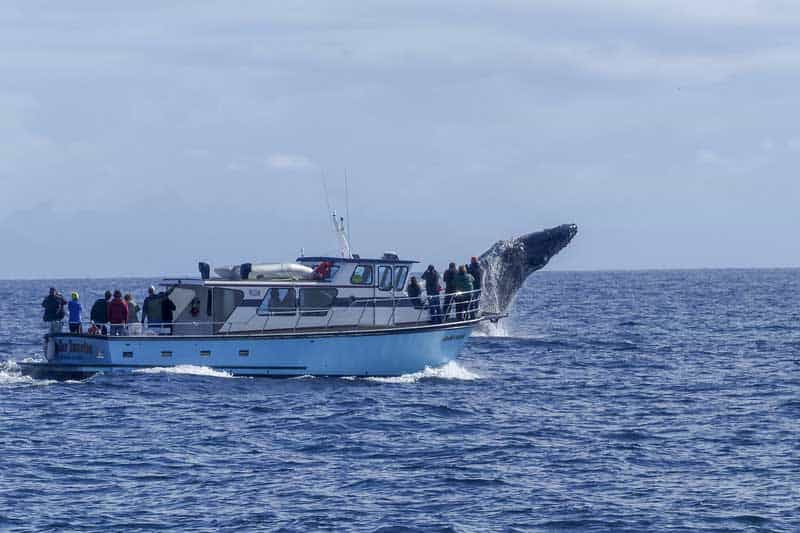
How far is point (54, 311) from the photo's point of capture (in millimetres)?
36688

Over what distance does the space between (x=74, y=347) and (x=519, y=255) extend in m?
36.4

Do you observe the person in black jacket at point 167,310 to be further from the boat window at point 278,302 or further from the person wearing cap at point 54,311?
the person wearing cap at point 54,311

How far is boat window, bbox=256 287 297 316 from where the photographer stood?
36.4 meters

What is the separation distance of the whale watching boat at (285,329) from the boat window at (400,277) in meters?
0.03

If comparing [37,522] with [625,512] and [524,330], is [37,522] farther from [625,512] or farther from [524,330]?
[524,330]

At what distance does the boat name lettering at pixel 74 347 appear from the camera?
35906 millimetres

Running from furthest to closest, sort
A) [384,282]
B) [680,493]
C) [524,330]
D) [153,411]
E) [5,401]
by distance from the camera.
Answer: [524,330], [384,282], [5,401], [153,411], [680,493]

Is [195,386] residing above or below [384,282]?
below

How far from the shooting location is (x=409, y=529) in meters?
19.8

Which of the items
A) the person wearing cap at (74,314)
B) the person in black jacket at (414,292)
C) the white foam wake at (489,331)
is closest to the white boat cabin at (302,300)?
A: the person in black jacket at (414,292)

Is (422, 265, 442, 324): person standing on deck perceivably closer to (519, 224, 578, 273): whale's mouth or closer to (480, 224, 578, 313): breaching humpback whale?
(480, 224, 578, 313): breaching humpback whale

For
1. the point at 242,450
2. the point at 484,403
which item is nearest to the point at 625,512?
the point at 242,450

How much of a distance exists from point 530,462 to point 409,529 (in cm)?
593

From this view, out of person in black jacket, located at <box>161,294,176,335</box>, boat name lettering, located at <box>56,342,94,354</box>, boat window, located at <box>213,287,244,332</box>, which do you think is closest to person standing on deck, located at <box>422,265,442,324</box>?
boat window, located at <box>213,287,244,332</box>
